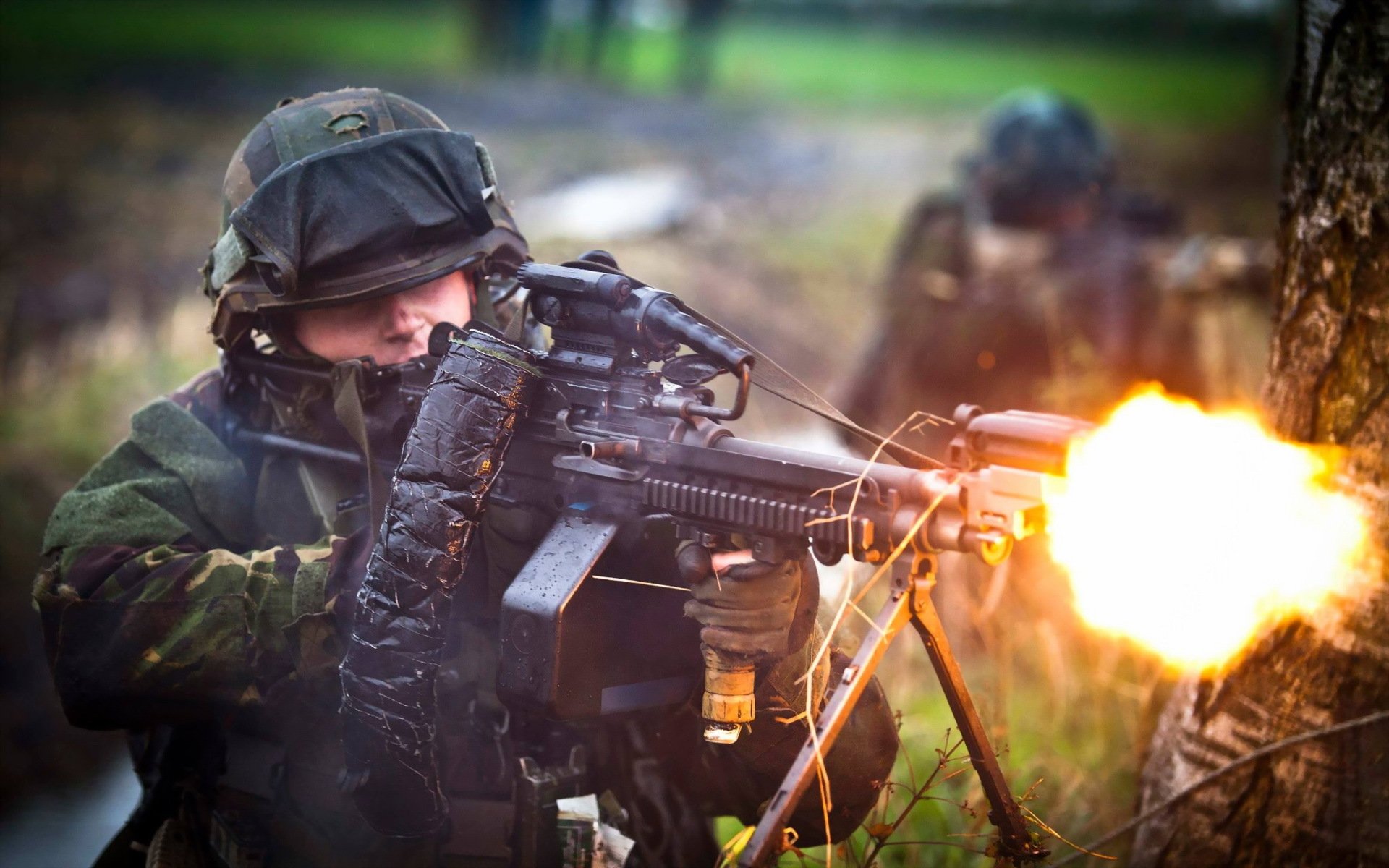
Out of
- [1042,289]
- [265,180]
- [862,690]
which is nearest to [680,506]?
[862,690]

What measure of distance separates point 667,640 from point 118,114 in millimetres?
12799

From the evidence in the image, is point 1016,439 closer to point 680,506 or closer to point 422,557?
point 680,506

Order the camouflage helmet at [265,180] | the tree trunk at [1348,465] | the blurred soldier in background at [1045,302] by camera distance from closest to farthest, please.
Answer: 1. the tree trunk at [1348,465]
2. the camouflage helmet at [265,180]
3. the blurred soldier in background at [1045,302]

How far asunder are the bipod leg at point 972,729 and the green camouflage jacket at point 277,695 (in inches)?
15.5

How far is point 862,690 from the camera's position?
2.14 metres

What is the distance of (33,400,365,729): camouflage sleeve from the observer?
274 centimetres

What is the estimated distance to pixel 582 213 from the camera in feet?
40.2

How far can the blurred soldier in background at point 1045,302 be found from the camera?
6809 millimetres

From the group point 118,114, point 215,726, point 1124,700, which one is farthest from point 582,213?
point 215,726

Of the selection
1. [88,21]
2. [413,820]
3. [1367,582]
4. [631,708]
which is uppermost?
[88,21]

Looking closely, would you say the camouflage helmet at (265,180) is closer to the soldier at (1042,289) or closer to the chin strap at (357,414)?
the chin strap at (357,414)

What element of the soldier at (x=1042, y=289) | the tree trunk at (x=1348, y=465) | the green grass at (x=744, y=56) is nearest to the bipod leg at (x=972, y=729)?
the tree trunk at (x=1348, y=465)

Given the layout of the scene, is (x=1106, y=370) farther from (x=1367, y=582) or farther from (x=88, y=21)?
(x=88, y=21)

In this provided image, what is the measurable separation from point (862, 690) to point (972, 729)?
0.89 ft
